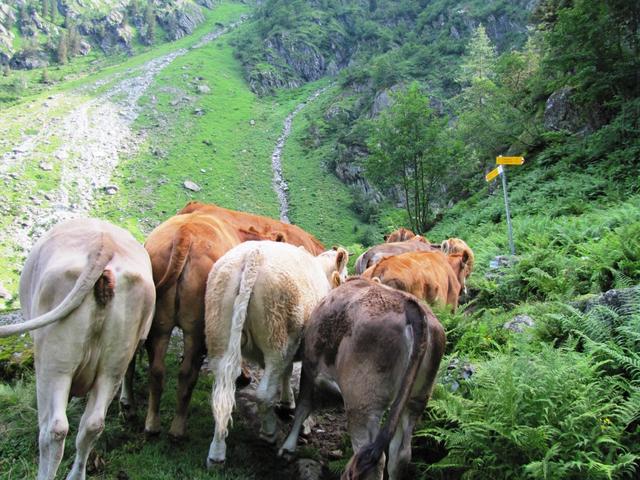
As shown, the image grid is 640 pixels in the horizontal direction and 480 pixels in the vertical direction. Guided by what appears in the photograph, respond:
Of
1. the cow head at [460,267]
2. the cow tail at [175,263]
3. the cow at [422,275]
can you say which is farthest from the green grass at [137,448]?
the cow head at [460,267]

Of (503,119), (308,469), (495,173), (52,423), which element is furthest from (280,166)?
(52,423)

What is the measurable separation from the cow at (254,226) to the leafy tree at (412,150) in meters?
16.3

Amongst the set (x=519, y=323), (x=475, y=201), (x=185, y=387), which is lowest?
(x=475, y=201)

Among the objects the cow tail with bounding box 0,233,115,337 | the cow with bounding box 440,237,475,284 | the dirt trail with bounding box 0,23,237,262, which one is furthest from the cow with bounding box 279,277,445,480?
the dirt trail with bounding box 0,23,237,262

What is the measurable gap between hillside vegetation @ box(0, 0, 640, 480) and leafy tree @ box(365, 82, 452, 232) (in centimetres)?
11

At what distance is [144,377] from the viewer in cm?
713

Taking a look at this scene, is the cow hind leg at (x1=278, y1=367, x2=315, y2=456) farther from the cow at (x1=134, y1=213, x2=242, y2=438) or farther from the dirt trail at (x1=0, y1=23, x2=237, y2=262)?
the dirt trail at (x1=0, y1=23, x2=237, y2=262)

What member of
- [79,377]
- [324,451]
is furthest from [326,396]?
[79,377]

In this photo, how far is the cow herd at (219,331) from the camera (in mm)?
4023

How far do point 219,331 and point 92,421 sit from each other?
4.91 feet

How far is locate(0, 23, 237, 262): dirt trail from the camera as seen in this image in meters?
40.1


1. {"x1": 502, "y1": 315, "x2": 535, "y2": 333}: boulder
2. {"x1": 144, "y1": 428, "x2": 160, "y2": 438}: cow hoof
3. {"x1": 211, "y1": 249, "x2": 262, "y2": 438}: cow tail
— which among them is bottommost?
{"x1": 144, "y1": 428, "x2": 160, "y2": 438}: cow hoof

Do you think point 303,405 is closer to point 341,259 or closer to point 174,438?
point 174,438

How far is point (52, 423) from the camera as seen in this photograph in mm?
3900
